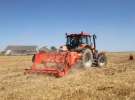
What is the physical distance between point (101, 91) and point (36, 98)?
1.95m

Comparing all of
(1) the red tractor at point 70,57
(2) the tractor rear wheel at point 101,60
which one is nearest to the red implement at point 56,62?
(1) the red tractor at point 70,57

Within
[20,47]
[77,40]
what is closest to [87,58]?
[77,40]

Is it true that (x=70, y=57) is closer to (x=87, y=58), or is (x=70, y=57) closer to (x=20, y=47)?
(x=87, y=58)

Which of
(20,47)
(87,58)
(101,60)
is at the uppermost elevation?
(20,47)

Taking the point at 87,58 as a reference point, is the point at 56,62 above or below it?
below

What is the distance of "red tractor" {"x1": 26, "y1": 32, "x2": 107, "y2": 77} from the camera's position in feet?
44.5

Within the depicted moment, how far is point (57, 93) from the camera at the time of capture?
8.73m

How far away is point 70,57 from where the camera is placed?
1377cm

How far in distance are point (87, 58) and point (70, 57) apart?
2347 mm

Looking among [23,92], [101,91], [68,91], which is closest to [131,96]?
[101,91]

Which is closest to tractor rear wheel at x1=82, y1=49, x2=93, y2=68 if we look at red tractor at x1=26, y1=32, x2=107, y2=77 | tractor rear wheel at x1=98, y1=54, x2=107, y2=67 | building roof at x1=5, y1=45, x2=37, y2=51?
red tractor at x1=26, y1=32, x2=107, y2=77

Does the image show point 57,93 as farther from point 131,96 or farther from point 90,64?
point 90,64

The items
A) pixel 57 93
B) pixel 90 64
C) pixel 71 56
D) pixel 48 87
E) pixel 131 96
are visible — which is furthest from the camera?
pixel 90 64

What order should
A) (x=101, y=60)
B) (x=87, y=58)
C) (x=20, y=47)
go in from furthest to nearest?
(x=20, y=47)
(x=101, y=60)
(x=87, y=58)
